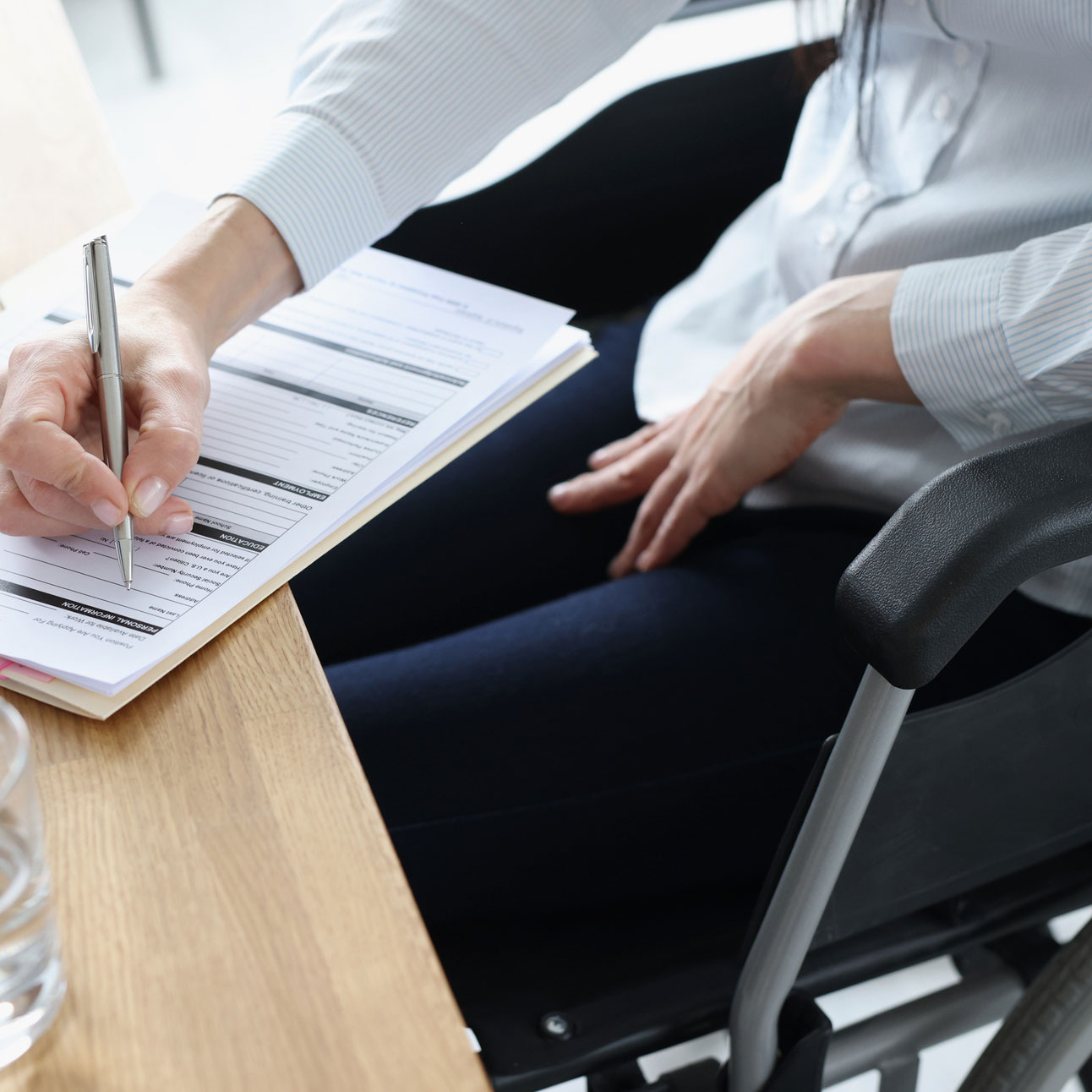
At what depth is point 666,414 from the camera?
2.90ft

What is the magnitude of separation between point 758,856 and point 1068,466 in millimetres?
302

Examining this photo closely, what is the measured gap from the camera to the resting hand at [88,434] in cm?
50

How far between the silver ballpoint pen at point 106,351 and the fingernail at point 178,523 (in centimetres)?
2

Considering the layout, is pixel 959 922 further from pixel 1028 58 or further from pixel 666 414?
pixel 1028 58

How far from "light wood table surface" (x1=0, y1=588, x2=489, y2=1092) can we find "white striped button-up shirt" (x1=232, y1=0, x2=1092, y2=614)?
1.10 feet

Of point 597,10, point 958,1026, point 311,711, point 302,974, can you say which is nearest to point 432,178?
point 597,10

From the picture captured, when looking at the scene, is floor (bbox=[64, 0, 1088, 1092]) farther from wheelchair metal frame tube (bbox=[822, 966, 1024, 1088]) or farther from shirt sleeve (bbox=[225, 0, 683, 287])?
wheelchair metal frame tube (bbox=[822, 966, 1024, 1088])

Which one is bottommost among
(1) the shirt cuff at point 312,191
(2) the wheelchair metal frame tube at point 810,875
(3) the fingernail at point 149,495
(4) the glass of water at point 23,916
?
(2) the wheelchair metal frame tube at point 810,875

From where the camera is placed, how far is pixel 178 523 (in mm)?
518

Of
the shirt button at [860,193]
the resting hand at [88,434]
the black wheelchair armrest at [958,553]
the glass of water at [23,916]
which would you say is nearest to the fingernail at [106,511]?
the resting hand at [88,434]

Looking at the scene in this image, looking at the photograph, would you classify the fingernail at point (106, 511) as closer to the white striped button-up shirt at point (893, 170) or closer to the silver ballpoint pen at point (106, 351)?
the silver ballpoint pen at point (106, 351)

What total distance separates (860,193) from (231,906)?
0.63 meters

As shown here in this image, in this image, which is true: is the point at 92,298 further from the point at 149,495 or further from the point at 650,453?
the point at 650,453

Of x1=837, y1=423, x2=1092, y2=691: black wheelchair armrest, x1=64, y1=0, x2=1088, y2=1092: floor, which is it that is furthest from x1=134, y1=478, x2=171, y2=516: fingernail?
x1=64, y1=0, x2=1088, y2=1092: floor
